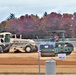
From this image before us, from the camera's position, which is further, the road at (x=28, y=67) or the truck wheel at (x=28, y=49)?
the truck wheel at (x=28, y=49)

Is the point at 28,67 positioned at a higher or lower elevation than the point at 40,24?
lower

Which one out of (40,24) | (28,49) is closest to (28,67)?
(28,49)

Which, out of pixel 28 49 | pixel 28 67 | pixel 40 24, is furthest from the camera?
pixel 40 24

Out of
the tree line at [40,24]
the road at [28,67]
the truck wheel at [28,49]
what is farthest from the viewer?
the tree line at [40,24]

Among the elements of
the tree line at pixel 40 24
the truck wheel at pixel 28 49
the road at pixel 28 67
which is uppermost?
the tree line at pixel 40 24

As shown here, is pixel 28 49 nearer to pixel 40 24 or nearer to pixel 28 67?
pixel 28 67

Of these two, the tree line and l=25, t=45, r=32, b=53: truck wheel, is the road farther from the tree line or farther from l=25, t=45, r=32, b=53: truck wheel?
the tree line

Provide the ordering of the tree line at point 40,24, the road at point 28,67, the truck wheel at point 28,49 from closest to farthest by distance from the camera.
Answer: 1. the road at point 28,67
2. the truck wheel at point 28,49
3. the tree line at point 40,24

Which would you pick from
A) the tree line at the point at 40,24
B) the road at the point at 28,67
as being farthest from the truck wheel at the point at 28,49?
the tree line at the point at 40,24

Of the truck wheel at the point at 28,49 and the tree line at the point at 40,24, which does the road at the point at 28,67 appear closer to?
the truck wheel at the point at 28,49

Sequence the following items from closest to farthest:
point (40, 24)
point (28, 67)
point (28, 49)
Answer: point (28, 67) < point (28, 49) < point (40, 24)

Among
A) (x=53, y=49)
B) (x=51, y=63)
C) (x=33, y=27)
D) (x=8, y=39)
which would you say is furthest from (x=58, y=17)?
(x=51, y=63)

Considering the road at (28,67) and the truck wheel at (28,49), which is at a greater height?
the truck wheel at (28,49)

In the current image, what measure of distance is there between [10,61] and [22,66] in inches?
42.2
